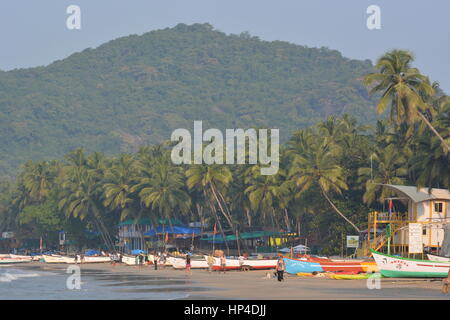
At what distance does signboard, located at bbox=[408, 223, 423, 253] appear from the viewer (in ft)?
195

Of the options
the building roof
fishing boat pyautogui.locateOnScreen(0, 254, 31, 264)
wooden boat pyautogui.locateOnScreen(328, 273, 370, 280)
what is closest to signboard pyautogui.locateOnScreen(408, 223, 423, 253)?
the building roof

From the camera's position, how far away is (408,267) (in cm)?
4756

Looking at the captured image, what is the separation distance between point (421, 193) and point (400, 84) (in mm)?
9882

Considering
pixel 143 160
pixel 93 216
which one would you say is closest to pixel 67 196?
pixel 93 216

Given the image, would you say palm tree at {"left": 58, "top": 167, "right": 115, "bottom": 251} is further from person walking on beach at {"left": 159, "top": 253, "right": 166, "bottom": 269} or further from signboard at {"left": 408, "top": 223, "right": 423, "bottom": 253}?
signboard at {"left": 408, "top": 223, "right": 423, "bottom": 253}

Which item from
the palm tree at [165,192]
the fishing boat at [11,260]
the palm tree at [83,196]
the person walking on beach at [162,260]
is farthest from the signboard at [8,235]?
the person walking on beach at [162,260]

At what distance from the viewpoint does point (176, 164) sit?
119 metres

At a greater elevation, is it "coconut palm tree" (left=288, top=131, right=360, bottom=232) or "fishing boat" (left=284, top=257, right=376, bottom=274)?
"coconut palm tree" (left=288, top=131, right=360, bottom=232)

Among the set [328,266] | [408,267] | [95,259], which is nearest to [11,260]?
[95,259]

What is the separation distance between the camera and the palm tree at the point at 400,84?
212 ft

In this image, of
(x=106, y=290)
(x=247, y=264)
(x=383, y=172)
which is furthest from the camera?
(x=383, y=172)

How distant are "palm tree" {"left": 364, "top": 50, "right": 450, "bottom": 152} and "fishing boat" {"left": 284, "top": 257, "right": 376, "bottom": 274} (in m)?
15.1

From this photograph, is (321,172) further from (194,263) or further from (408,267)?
(408,267)
